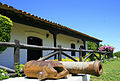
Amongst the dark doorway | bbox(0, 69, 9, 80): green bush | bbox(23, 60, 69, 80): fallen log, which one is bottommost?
bbox(0, 69, 9, 80): green bush

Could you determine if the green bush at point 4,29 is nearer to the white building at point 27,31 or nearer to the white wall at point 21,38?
the white building at point 27,31

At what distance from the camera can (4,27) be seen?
14.2ft

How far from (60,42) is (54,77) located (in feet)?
29.0

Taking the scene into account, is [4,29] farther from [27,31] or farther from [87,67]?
[27,31]

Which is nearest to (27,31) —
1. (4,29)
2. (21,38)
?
(21,38)

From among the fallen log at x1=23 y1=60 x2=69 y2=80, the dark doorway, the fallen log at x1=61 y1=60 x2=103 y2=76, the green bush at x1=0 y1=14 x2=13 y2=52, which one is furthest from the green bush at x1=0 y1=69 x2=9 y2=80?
the dark doorway

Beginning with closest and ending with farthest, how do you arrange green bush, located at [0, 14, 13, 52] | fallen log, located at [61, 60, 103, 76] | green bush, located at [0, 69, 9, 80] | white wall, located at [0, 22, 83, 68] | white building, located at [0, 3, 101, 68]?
fallen log, located at [61, 60, 103, 76], green bush, located at [0, 69, 9, 80], green bush, located at [0, 14, 13, 52], white building, located at [0, 3, 101, 68], white wall, located at [0, 22, 83, 68]

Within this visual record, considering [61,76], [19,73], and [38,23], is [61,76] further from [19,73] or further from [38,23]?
[38,23]

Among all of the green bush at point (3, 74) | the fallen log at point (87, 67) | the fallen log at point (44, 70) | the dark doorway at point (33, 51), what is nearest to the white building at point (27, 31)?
the dark doorway at point (33, 51)

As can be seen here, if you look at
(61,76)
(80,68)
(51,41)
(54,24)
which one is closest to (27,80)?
(61,76)

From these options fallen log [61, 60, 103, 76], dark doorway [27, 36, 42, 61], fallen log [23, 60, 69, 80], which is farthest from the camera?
dark doorway [27, 36, 42, 61]

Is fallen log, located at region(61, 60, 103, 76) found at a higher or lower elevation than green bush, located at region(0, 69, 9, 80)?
higher

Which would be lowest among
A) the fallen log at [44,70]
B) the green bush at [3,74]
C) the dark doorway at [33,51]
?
the green bush at [3,74]

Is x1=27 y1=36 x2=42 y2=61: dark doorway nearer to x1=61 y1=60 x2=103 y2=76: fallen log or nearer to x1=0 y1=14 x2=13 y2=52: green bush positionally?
x1=0 y1=14 x2=13 y2=52: green bush
